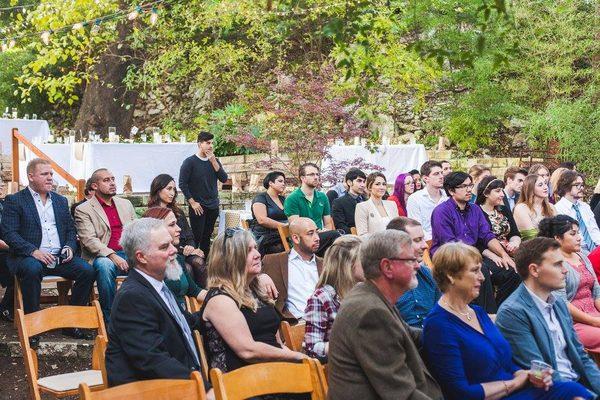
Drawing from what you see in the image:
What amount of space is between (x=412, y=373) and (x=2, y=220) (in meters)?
4.06

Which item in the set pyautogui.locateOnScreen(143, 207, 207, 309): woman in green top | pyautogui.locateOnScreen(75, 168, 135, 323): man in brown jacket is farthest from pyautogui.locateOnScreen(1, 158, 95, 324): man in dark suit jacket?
pyautogui.locateOnScreen(143, 207, 207, 309): woman in green top

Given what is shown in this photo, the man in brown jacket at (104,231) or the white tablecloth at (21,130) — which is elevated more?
the white tablecloth at (21,130)

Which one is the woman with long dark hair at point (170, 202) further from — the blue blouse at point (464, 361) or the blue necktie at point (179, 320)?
the blue blouse at point (464, 361)

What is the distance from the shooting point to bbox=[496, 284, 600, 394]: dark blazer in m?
4.50

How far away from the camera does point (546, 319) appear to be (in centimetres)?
466

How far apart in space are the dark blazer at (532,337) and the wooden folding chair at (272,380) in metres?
1.22

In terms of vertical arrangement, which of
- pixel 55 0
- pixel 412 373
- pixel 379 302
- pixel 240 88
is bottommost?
pixel 412 373

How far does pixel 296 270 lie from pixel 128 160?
6.12 meters

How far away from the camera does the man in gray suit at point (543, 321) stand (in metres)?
4.54

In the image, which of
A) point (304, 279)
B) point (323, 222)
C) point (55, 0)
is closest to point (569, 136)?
point (323, 222)

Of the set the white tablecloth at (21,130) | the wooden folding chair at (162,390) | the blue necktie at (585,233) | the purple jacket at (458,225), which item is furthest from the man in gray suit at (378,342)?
the white tablecloth at (21,130)

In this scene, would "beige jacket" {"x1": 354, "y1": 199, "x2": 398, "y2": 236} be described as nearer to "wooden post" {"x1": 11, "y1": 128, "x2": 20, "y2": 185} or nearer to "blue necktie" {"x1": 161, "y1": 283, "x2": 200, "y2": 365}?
"blue necktie" {"x1": 161, "y1": 283, "x2": 200, "y2": 365}

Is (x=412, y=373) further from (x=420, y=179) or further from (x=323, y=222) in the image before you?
(x=420, y=179)

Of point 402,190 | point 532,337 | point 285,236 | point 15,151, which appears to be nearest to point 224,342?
point 532,337
